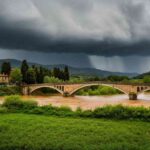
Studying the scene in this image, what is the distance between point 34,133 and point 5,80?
273 feet

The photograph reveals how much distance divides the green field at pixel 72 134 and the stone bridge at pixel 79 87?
4412 centimetres

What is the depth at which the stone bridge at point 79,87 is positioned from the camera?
75.8 m

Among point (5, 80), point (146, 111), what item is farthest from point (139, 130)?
point (5, 80)

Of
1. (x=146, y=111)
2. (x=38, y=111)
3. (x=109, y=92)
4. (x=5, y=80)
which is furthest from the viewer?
(x=5, y=80)

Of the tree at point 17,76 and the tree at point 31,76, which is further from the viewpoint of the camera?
the tree at point 31,76

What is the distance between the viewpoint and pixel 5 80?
10825 centimetres

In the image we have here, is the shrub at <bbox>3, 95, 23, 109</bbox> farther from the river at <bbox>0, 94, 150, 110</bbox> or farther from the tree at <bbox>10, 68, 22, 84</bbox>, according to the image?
the tree at <bbox>10, 68, 22, 84</bbox>

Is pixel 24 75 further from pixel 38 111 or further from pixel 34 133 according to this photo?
pixel 34 133

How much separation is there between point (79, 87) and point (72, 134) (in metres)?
59.4

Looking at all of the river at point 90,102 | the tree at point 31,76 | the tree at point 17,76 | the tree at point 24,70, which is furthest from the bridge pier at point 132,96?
the tree at point 17,76

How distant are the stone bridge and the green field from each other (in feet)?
145

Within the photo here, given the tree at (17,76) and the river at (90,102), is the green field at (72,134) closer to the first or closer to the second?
the river at (90,102)

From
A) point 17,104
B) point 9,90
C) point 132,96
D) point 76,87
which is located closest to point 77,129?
point 17,104

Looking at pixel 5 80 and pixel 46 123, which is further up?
pixel 5 80
